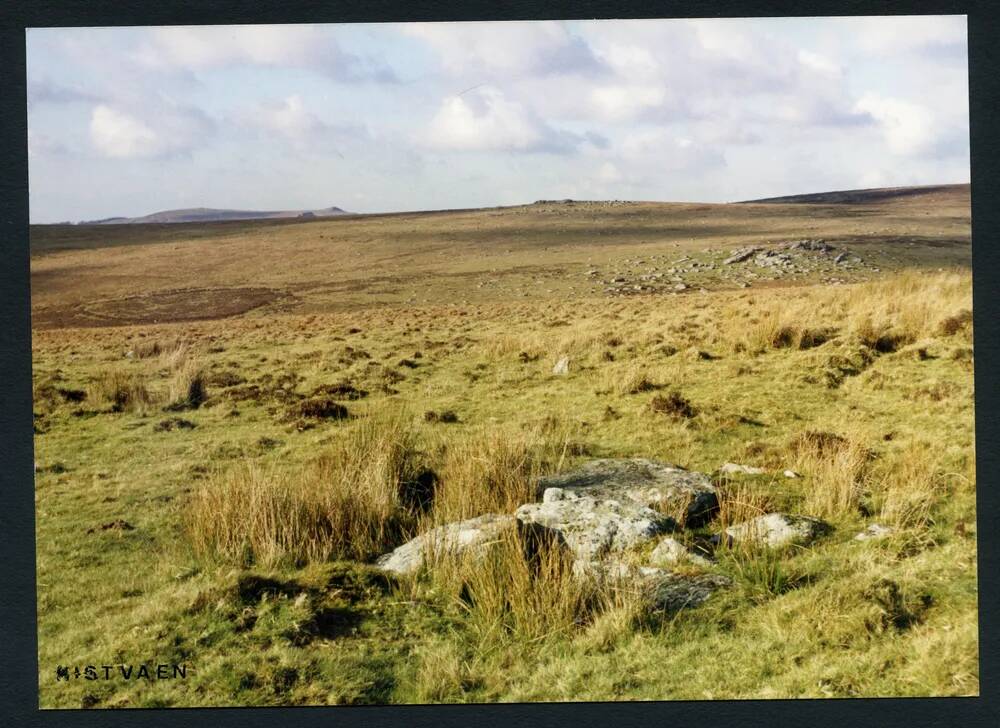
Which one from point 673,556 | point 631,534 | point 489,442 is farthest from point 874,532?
point 489,442

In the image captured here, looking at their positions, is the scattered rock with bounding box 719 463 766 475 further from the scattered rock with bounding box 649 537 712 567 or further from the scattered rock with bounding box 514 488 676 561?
the scattered rock with bounding box 649 537 712 567

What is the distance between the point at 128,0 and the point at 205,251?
278 inches

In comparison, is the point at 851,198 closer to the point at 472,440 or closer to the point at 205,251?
the point at 472,440

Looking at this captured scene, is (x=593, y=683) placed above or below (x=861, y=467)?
below

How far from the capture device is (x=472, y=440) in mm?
6836

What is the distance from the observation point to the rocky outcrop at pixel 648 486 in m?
5.72

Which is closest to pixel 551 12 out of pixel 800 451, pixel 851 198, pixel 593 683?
pixel 800 451

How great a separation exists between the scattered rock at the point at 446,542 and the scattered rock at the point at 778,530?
1.66 metres

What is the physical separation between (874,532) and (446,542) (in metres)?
3.10

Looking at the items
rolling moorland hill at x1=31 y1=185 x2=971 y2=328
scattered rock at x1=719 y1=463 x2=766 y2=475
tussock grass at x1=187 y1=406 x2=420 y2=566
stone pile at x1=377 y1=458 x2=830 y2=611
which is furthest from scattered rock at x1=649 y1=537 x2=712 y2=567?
rolling moorland hill at x1=31 y1=185 x2=971 y2=328

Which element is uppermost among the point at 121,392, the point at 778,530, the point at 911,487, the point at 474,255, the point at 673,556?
the point at 474,255

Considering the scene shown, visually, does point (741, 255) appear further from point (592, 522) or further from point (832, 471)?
point (592, 522)

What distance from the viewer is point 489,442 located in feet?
21.1

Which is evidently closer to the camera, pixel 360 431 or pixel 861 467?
pixel 861 467
